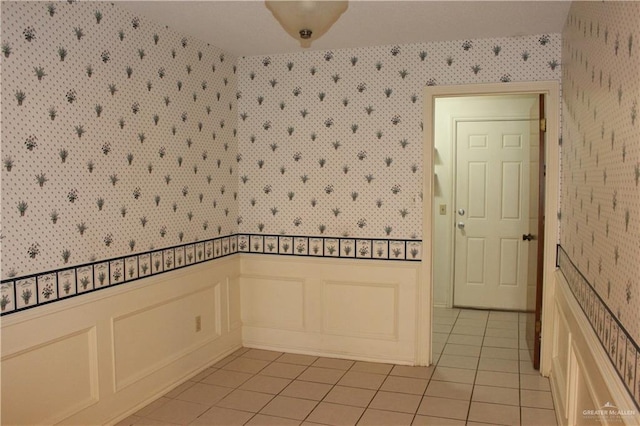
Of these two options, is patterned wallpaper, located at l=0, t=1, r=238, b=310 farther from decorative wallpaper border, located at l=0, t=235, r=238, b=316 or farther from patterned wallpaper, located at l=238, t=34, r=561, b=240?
patterned wallpaper, located at l=238, t=34, r=561, b=240

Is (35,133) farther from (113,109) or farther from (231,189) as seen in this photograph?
(231,189)

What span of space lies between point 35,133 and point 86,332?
41.3 inches

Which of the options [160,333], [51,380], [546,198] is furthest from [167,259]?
[546,198]

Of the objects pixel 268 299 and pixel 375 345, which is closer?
pixel 375 345

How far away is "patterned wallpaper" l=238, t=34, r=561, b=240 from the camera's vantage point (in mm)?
3775

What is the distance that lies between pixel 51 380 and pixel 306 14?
2.14 m

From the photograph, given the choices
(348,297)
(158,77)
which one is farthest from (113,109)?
(348,297)

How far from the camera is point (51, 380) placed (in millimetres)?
2658

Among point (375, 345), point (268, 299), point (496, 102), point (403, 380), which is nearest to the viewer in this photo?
point (403, 380)

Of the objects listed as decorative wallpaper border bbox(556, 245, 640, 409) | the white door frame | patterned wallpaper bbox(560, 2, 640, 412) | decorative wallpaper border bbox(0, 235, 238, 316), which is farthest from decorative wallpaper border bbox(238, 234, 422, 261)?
decorative wallpaper border bbox(556, 245, 640, 409)

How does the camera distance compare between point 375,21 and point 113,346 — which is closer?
point 113,346

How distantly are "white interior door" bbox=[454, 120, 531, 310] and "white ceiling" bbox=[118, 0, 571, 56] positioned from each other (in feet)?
6.11

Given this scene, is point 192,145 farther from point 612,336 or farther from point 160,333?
point 612,336

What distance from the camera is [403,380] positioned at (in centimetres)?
371
